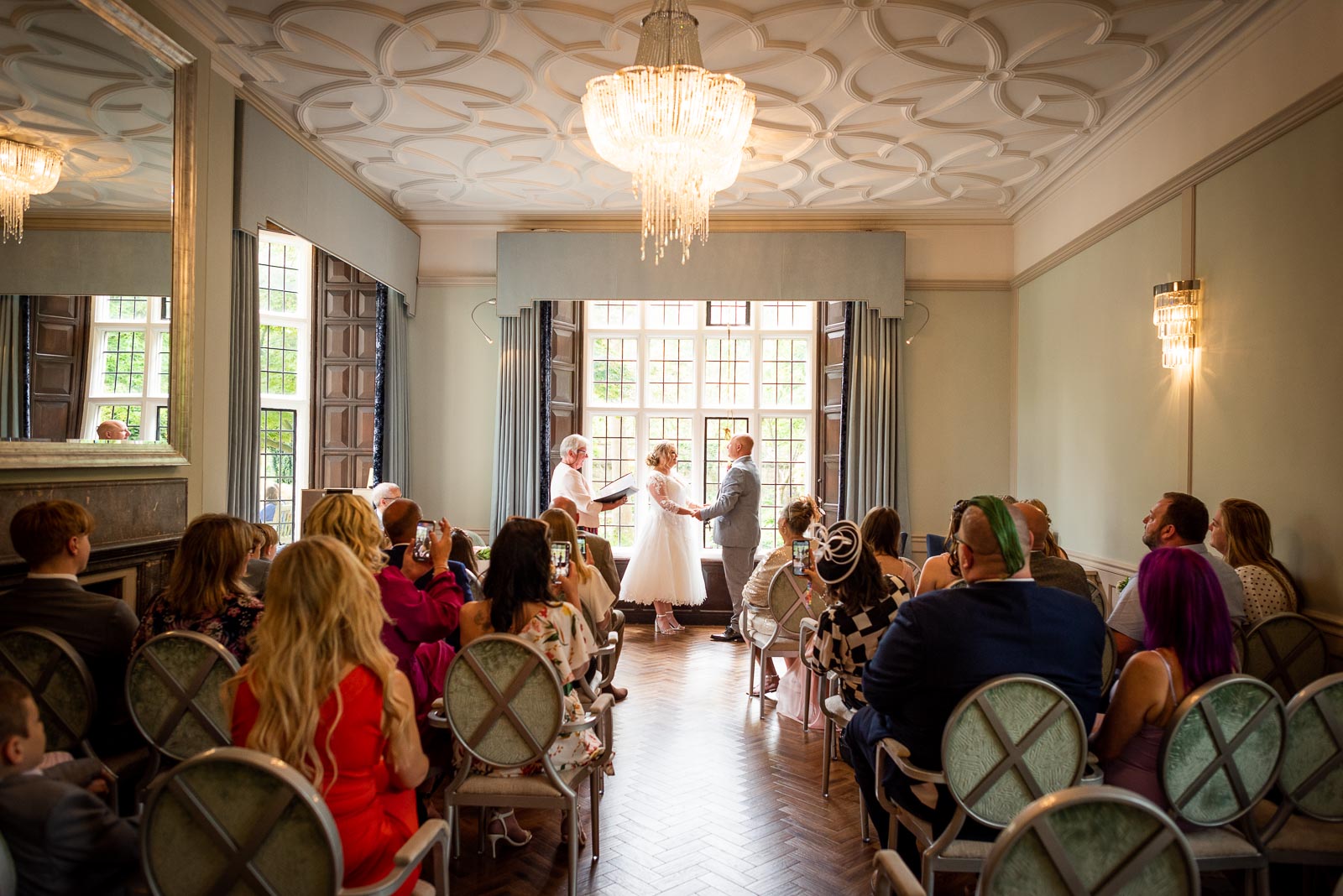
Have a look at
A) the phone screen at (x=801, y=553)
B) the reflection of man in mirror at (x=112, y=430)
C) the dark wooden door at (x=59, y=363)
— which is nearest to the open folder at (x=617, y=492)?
the phone screen at (x=801, y=553)

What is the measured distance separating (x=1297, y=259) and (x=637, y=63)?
316cm

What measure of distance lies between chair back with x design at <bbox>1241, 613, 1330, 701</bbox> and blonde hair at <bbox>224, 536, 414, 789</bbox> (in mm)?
3046

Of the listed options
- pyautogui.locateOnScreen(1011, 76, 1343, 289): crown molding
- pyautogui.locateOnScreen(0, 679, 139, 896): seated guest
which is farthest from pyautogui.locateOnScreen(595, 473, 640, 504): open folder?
pyautogui.locateOnScreen(0, 679, 139, 896): seated guest

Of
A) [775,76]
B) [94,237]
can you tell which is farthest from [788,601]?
[94,237]

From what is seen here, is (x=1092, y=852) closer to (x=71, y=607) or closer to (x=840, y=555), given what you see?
(x=840, y=555)

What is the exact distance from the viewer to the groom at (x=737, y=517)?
7.36m

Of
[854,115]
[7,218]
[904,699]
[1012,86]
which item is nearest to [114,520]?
[7,218]

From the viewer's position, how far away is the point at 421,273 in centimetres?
826

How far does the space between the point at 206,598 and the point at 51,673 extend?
41 centimetres

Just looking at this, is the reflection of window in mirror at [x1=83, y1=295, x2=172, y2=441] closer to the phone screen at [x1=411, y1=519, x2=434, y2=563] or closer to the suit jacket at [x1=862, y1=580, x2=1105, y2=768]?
the phone screen at [x1=411, y1=519, x2=434, y2=563]

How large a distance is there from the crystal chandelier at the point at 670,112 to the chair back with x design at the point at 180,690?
2.98 m

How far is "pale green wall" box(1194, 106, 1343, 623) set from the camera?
366cm

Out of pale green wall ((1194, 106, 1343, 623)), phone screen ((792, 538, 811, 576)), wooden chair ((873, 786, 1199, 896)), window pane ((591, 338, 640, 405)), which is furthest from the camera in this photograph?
window pane ((591, 338, 640, 405))

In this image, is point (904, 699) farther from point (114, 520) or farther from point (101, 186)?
point (101, 186)
